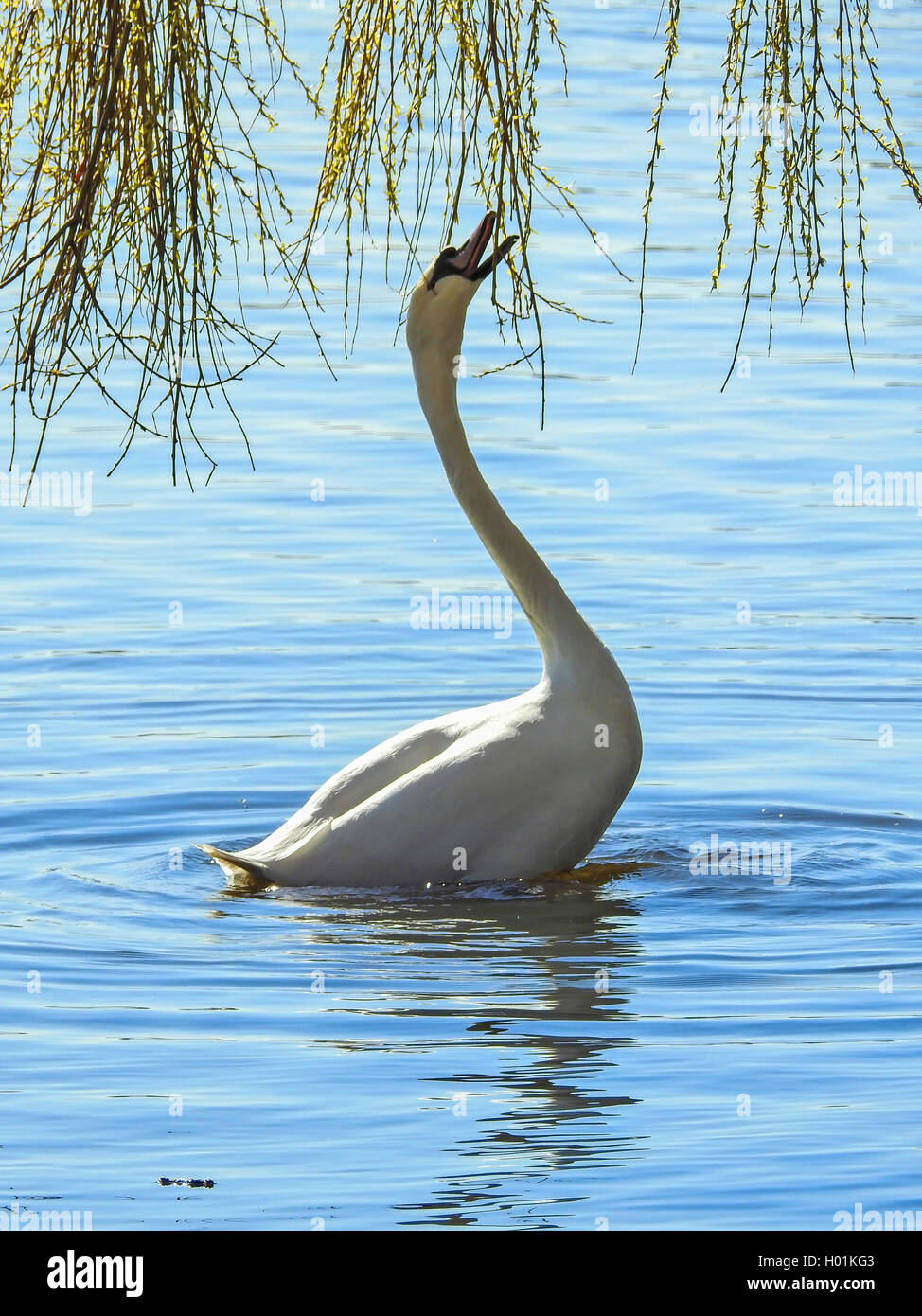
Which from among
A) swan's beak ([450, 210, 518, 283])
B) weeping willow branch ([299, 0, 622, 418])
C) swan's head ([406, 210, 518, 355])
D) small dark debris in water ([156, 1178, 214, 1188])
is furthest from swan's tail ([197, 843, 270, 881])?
weeping willow branch ([299, 0, 622, 418])

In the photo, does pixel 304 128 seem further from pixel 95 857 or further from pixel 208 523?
pixel 95 857

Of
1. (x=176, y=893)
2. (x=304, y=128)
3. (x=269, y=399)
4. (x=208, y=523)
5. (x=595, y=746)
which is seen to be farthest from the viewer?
(x=304, y=128)

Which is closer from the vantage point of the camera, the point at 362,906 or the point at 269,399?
the point at 362,906

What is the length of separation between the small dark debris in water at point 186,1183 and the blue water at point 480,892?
4cm

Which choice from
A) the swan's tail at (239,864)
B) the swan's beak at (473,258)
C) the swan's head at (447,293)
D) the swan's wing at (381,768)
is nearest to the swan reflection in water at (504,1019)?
the swan's tail at (239,864)

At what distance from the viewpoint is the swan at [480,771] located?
283 inches

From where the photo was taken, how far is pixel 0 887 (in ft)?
25.7

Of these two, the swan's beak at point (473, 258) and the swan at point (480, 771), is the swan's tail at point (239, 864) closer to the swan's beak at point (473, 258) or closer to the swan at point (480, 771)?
the swan at point (480, 771)

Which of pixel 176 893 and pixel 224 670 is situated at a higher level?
pixel 224 670

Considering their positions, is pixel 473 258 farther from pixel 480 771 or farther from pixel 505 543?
pixel 480 771

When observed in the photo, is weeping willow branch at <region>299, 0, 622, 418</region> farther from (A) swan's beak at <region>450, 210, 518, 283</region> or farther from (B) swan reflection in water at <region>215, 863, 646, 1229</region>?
(A) swan's beak at <region>450, 210, 518, 283</region>

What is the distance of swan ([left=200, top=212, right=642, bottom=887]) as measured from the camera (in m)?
7.18

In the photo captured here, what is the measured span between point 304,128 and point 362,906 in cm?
1918
